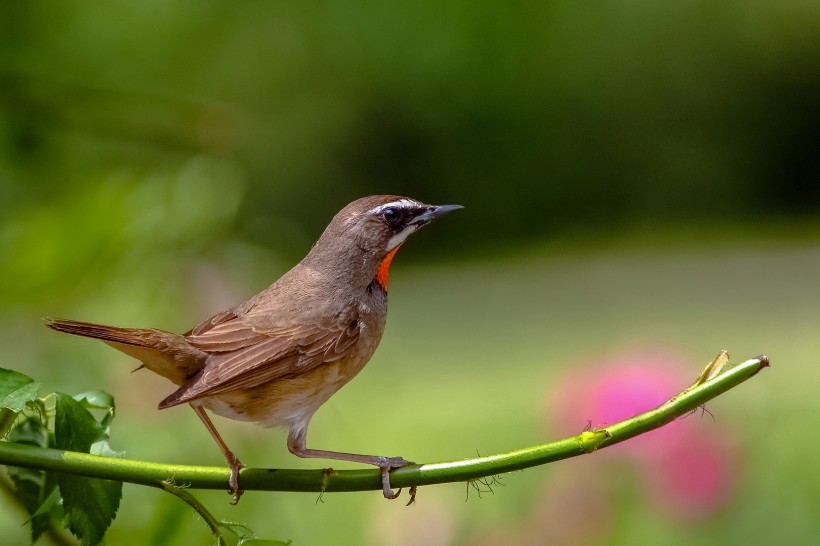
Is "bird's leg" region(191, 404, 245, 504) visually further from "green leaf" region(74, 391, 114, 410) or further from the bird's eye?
the bird's eye

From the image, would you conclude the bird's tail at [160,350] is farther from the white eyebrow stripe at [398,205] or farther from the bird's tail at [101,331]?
the white eyebrow stripe at [398,205]

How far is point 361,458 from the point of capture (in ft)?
4.38

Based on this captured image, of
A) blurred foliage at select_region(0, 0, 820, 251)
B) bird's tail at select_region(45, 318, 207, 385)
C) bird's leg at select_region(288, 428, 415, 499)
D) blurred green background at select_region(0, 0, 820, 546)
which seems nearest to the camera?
bird's leg at select_region(288, 428, 415, 499)

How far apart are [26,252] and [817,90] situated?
10.4 meters

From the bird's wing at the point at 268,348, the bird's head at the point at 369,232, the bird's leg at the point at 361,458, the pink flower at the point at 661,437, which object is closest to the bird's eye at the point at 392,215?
the bird's head at the point at 369,232

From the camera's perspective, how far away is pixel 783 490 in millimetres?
5191

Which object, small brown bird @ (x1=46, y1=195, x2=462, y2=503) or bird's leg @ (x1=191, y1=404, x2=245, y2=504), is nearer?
bird's leg @ (x1=191, y1=404, x2=245, y2=504)

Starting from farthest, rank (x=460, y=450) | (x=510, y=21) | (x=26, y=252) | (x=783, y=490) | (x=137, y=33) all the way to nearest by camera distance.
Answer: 1. (x=510, y=21)
2. (x=137, y=33)
3. (x=460, y=450)
4. (x=783, y=490)
5. (x=26, y=252)

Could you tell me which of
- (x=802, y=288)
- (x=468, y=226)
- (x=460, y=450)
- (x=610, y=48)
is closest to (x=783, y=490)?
(x=460, y=450)

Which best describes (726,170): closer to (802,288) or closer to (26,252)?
(802,288)

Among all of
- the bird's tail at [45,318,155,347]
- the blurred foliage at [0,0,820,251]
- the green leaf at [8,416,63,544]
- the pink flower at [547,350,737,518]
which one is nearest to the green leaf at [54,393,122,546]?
the green leaf at [8,416,63,544]

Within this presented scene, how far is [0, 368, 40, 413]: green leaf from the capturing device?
3.59 feet

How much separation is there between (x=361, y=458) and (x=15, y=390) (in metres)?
0.41

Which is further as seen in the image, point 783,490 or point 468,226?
point 468,226
